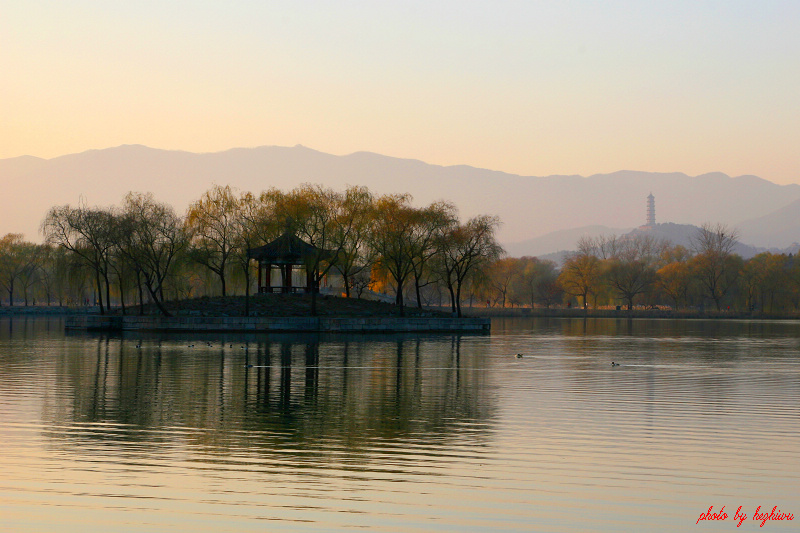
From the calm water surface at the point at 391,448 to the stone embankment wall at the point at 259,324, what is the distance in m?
27.6

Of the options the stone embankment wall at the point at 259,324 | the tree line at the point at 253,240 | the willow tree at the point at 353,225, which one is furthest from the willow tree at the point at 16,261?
the willow tree at the point at 353,225

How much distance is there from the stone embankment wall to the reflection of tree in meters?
17.4

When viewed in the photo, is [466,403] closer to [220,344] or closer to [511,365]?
[511,365]

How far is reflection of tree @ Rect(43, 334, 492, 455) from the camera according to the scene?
15641mm

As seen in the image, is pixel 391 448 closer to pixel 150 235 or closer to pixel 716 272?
pixel 150 235

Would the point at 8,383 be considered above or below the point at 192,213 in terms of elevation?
below

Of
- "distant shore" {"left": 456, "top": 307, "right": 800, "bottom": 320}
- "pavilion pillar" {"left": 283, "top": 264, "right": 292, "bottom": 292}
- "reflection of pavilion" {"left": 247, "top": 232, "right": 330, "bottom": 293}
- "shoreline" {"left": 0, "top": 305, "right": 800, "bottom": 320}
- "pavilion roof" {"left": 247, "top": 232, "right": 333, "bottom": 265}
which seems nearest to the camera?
"reflection of pavilion" {"left": 247, "top": 232, "right": 330, "bottom": 293}

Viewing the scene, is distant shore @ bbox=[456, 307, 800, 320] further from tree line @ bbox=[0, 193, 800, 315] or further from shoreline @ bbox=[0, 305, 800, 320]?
tree line @ bbox=[0, 193, 800, 315]

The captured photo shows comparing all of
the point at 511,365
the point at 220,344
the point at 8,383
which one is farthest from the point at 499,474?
the point at 220,344

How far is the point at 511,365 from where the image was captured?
32.8 meters

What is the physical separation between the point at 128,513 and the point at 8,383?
16.6 m

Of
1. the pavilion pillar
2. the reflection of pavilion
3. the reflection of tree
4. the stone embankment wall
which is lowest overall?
the reflection of tree

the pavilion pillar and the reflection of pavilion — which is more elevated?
the reflection of pavilion

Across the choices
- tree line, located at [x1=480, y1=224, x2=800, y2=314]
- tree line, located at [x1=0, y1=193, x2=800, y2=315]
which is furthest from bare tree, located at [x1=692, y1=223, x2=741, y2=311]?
tree line, located at [x1=0, y1=193, x2=800, y2=315]
